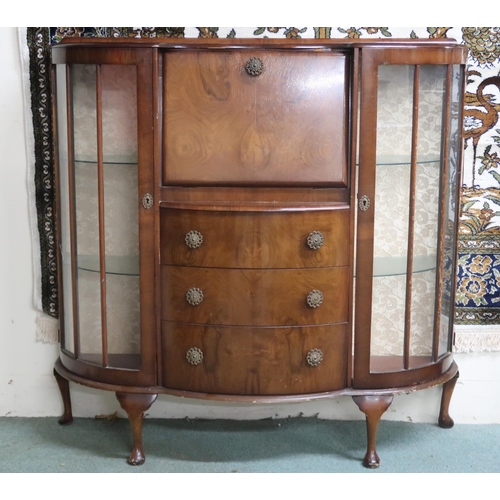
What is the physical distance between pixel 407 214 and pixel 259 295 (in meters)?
0.54

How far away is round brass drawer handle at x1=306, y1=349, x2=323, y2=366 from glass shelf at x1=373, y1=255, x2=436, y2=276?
1.02 ft

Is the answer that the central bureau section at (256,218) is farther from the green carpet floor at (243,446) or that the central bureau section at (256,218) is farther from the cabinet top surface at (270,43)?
the green carpet floor at (243,446)

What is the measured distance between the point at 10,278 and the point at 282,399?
1.21 m

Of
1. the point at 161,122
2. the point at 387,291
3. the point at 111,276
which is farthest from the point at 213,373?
the point at 161,122

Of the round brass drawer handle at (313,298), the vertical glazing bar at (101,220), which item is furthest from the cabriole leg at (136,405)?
the round brass drawer handle at (313,298)

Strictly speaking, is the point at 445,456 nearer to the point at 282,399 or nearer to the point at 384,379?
the point at 384,379

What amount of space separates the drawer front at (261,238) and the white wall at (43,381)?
81cm

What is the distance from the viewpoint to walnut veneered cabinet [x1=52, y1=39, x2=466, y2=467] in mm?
2387

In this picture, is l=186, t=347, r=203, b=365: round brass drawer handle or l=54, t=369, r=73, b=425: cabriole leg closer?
l=186, t=347, r=203, b=365: round brass drawer handle

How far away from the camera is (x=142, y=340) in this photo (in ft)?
8.36

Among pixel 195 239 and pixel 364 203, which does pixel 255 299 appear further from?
pixel 364 203

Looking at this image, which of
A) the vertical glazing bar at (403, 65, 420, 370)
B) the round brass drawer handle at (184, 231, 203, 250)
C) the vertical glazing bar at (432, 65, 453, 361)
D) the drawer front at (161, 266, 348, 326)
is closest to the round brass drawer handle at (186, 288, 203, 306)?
the drawer front at (161, 266, 348, 326)

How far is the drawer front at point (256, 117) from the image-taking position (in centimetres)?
237

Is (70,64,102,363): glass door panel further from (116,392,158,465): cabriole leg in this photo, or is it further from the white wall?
the white wall
